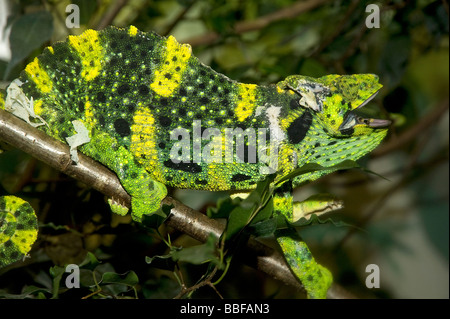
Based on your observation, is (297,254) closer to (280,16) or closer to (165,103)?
(165,103)

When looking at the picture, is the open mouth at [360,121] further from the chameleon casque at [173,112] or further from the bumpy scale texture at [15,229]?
the bumpy scale texture at [15,229]

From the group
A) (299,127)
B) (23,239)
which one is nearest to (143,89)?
(299,127)

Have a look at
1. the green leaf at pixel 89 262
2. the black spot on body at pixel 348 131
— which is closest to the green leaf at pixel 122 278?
the green leaf at pixel 89 262

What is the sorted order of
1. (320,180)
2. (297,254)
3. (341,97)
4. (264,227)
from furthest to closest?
(320,180), (297,254), (341,97), (264,227)

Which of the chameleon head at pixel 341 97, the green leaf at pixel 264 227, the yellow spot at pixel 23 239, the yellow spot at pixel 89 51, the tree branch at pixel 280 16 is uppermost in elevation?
the tree branch at pixel 280 16

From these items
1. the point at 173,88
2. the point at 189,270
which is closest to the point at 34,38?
the point at 173,88

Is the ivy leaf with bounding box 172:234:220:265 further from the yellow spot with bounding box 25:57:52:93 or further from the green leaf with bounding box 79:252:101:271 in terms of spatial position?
the yellow spot with bounding box 25:57:52:93
